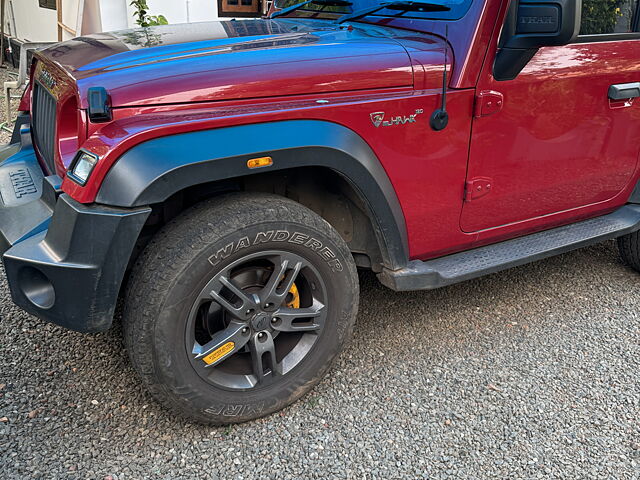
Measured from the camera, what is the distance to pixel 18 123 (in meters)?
3.05

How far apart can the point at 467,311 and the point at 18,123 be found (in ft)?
8.40

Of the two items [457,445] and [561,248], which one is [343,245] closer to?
[457,445]

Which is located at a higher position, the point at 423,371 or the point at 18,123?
the point at 18,123

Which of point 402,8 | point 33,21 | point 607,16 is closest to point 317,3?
point 402,8

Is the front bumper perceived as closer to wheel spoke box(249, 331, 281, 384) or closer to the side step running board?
wheel spoke box(249, 331, 281, 384)

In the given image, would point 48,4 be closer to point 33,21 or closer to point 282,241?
point 33,21

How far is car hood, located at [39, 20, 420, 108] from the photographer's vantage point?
2.04m

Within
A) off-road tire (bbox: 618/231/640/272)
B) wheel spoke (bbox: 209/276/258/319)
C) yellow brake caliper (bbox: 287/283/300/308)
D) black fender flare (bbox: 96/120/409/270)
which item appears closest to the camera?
black fender flare (bbox: 96/120/409/270)

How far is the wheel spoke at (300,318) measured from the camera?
2.34 m

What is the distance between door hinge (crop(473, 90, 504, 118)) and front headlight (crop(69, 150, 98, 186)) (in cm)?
150

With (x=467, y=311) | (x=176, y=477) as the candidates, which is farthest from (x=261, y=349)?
(x=467, y=311)

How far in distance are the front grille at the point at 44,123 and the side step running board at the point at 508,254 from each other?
58.2 inches

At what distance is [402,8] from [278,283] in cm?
140

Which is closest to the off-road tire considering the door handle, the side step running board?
the side step running board
